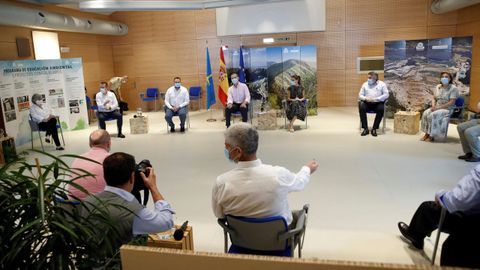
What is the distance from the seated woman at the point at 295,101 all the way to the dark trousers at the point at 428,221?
545 centimetres

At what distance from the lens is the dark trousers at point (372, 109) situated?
26.3 feet

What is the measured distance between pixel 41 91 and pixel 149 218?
7.97m

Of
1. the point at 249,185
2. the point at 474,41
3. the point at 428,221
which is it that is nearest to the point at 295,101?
the point at 474,41

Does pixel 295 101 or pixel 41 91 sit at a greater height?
pixel 41 91

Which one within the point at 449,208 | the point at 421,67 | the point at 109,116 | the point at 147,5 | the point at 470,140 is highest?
the point at 147,5

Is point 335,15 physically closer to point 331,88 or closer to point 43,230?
point 331,88

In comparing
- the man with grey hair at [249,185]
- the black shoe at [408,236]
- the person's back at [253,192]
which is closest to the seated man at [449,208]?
the black shoe at [408,236]

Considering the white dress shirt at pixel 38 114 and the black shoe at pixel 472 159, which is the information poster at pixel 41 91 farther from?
the black shoe at pixel 472 159

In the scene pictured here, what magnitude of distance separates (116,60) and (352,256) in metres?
12.0

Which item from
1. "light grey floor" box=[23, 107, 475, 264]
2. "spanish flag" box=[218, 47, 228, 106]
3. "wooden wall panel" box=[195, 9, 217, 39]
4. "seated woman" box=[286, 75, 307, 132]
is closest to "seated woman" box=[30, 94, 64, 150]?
"light grey floor" box=[23, 107, 475, 264]

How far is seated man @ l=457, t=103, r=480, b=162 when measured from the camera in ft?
19.0

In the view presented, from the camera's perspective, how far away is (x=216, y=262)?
107 centimetres

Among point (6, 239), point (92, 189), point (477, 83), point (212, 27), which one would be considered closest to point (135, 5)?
point (212, 27)

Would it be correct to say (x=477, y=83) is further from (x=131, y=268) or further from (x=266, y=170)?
(x=131, y=268)
